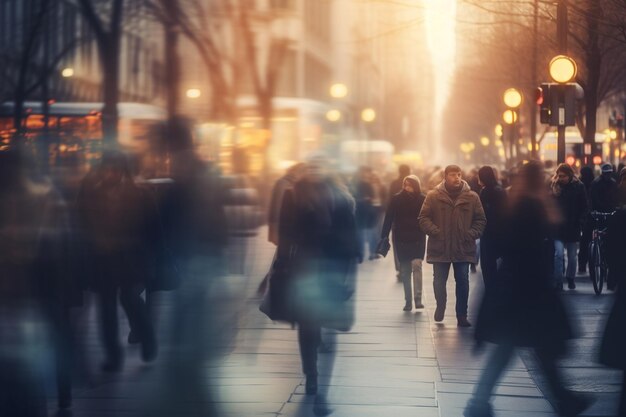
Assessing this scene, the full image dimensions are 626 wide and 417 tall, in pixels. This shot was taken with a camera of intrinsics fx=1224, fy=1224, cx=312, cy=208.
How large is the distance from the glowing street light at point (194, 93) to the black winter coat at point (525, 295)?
118 ft

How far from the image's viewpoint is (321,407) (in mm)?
8188

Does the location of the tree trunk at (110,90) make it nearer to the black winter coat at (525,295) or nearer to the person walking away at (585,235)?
the person walking away at (585,235)

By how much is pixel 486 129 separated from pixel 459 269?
73.2 metres

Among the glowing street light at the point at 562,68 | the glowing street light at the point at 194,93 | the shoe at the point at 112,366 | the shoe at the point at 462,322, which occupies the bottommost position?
the shoe at the point at 462,322

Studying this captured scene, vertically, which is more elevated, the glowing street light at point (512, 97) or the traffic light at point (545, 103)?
the glowing street light at point (512, 97)

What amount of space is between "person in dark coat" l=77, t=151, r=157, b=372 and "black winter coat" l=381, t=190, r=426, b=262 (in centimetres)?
485

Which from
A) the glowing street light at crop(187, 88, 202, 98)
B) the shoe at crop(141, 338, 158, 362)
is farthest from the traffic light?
the glowing street light at crop(187, 88, 202, 98)

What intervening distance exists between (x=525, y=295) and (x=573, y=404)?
76 cm

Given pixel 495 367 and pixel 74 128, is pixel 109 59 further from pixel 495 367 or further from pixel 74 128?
pixel 495 367

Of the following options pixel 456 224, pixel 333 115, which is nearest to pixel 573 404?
pixel 456 224

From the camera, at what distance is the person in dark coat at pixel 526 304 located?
7859mm

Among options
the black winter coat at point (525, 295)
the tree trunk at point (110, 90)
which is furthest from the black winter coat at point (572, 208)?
the black winter coat at point (525, 295)

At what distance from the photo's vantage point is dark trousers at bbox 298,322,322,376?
873 cm

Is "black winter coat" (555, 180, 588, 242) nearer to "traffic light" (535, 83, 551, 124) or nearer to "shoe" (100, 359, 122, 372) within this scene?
"traffic light" (535, 83, 551, 124)
